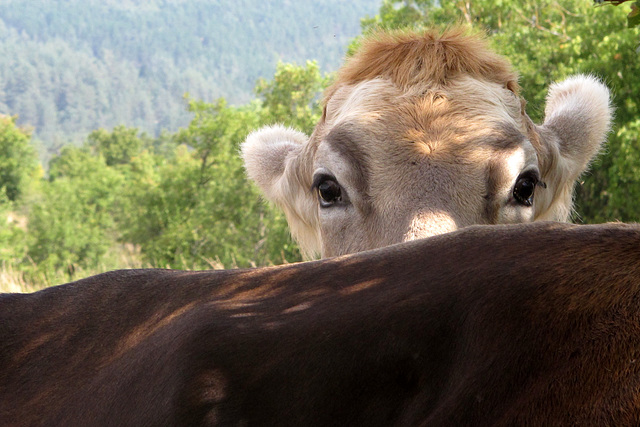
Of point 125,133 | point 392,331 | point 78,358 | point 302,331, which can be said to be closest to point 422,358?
point 392,331

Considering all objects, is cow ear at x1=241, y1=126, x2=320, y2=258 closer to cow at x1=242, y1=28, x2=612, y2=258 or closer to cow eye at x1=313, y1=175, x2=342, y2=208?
cow at x1=242, y1=28, x2=612, y2=258

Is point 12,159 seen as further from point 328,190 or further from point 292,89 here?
point 328,190

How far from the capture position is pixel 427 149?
3.84m

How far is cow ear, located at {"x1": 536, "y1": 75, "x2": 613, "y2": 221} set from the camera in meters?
4.77

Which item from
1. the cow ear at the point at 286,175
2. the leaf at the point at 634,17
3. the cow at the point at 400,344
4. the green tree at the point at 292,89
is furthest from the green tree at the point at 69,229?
the cow at the point at 400,344

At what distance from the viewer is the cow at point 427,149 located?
3.72 meters

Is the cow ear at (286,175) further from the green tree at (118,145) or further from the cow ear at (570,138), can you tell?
the green tree at (118,145)

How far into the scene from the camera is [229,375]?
164cm

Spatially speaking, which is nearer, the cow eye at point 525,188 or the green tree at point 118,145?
the cow eye at point 525,188

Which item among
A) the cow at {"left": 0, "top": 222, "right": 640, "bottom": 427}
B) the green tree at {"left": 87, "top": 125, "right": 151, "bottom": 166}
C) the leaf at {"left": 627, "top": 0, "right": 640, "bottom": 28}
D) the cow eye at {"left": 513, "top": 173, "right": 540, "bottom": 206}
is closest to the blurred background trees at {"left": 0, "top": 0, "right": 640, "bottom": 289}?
the cow eye at {"left": 513, "top": 173, "right": 540, "bottom": 206}

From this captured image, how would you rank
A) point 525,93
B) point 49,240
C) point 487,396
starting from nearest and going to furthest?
point 487,396 → point 525,93 → point 49,240

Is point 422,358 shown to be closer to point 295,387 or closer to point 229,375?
point 295,387

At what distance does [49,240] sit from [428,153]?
42372 mm

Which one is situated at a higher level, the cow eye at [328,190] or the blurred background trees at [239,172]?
the cow eye at [328,190]
